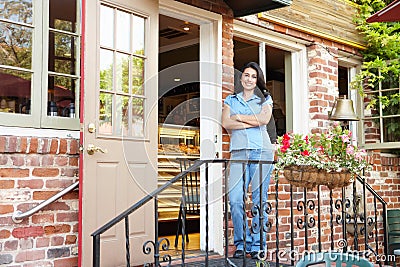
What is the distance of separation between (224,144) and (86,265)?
185 cm

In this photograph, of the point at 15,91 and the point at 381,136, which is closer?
the point at 15,91

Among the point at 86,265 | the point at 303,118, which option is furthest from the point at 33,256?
the point at 303,118

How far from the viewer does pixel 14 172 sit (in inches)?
136

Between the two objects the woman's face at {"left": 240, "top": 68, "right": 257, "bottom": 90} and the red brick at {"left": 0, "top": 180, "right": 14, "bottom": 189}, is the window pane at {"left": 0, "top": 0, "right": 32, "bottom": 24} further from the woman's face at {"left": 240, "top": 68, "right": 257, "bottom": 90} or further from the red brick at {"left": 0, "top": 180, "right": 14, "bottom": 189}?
the woman's face at {"left": 240, "top": 68, "right": 257, "bottom": 90}

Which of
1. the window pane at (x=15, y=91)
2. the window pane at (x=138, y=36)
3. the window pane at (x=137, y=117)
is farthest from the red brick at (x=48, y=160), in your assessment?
the window pane at (x=138, y=36)

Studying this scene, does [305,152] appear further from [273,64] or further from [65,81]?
[273,64]

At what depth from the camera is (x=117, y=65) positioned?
397 centimetres

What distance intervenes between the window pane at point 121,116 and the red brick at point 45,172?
1.76 ft

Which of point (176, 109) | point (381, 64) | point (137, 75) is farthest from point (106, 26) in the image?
point (176, 109)

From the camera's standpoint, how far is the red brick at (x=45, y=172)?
3.56 metres

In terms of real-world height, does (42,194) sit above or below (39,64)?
below

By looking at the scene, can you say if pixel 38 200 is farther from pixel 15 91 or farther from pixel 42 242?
pixel 15 91

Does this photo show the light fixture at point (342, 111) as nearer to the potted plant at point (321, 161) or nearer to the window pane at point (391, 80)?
the window pane at point (391, 80)

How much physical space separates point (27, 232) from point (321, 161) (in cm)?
209
